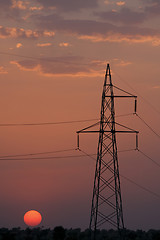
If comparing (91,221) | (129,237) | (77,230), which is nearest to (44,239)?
(129,237)

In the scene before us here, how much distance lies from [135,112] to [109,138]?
171 inches

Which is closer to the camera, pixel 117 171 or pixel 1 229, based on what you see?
pixel 117 171

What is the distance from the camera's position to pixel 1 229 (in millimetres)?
134500

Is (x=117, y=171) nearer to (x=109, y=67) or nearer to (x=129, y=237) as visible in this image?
(x=109, y=67)

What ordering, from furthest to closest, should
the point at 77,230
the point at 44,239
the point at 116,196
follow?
the point at 77,230 → the point at 44,239 → the point at 116,196

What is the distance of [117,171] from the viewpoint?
64.3 meters

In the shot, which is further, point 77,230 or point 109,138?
point 77,230

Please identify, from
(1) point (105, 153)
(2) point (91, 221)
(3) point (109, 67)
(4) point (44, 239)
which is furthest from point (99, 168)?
(4) point (44, 239)

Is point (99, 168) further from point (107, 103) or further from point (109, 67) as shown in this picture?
point (109, 67)

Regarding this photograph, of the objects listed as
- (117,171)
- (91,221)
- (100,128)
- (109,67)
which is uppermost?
(109,67)

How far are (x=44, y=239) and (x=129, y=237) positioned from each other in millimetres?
17837

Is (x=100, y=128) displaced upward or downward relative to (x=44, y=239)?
upward

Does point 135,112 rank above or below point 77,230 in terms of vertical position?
above

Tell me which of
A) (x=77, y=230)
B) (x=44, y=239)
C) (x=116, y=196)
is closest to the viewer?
(x=116, y=196)
